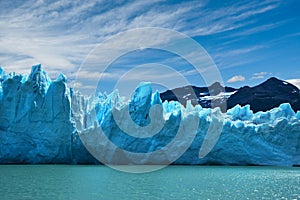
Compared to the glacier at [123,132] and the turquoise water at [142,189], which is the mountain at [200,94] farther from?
the turquoise water at [142,189]

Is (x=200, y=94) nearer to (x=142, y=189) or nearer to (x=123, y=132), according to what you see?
(x=123, y=132)

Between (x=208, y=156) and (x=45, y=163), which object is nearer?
(x=45, y=163)

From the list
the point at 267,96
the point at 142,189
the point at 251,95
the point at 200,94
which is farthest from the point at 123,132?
the point at 200,94

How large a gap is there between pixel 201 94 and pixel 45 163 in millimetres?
68431

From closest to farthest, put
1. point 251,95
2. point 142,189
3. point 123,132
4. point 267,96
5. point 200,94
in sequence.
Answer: point 142,189 < point 123,132 < point 267,96 < point 251,95 < point 200,94

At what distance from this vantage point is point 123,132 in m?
30.2

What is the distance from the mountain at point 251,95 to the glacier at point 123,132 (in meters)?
31.8

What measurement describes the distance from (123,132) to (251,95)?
47.6 meters

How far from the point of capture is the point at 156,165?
31297mm

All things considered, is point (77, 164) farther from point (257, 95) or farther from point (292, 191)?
point (257, 95)

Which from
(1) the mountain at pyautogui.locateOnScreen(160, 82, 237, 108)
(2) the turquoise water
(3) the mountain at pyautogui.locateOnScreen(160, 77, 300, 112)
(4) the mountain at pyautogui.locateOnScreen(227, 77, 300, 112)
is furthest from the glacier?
(1) the mountain at pyautogui.locateOnScreen(160, 82, 237, 108)

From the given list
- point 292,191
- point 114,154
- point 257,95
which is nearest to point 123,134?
point 114,154

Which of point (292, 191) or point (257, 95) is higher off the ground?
point (257, 95)

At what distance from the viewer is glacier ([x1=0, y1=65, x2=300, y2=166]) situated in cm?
2873
